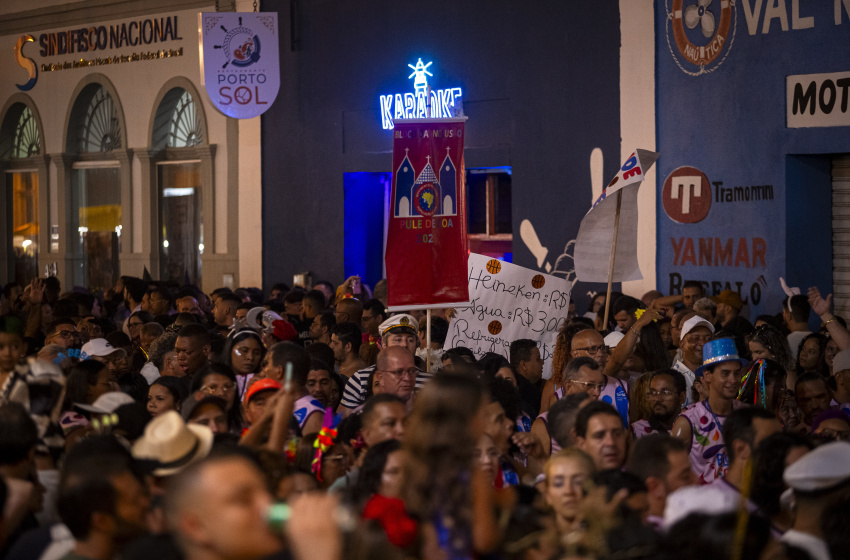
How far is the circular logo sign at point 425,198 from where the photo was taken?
9352mm

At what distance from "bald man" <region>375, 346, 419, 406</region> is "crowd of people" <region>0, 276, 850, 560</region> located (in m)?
0.02

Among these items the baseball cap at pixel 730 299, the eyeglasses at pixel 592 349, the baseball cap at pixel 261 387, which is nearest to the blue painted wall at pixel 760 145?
the baseball cap at pixel 730 299

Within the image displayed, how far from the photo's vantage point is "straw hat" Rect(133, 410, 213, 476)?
15.3 feet

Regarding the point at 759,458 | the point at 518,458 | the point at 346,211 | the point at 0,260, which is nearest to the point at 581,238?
the point at 518,458

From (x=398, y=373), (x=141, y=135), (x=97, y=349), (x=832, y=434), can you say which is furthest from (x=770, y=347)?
(x=141, y=135)

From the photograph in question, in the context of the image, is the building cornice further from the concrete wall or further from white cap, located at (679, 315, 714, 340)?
white cap, located at (679, 315, 714, 340)

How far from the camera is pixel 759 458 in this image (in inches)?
202

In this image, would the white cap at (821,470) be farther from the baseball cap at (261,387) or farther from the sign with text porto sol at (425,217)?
the sign with text porto sol at (425,217)

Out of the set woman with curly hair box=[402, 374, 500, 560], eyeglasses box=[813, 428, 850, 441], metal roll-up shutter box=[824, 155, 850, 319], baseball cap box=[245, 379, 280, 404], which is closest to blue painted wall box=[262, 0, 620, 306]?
metal roll-up shutter box=[824, 155, 850, 319]

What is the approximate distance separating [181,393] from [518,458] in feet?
8.15

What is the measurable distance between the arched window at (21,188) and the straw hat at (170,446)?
22.1 metres

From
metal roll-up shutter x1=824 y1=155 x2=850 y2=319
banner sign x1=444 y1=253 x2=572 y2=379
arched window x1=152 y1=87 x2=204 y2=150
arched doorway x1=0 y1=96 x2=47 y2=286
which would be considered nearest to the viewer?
banner sign x1=444 y1=253 x2=572 y2=379

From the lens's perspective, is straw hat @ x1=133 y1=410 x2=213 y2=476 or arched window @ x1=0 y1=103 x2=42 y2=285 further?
arched window @ x1=0 y1=103 x2=42 y2=285

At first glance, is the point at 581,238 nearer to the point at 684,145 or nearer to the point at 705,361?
the point at 705,361
